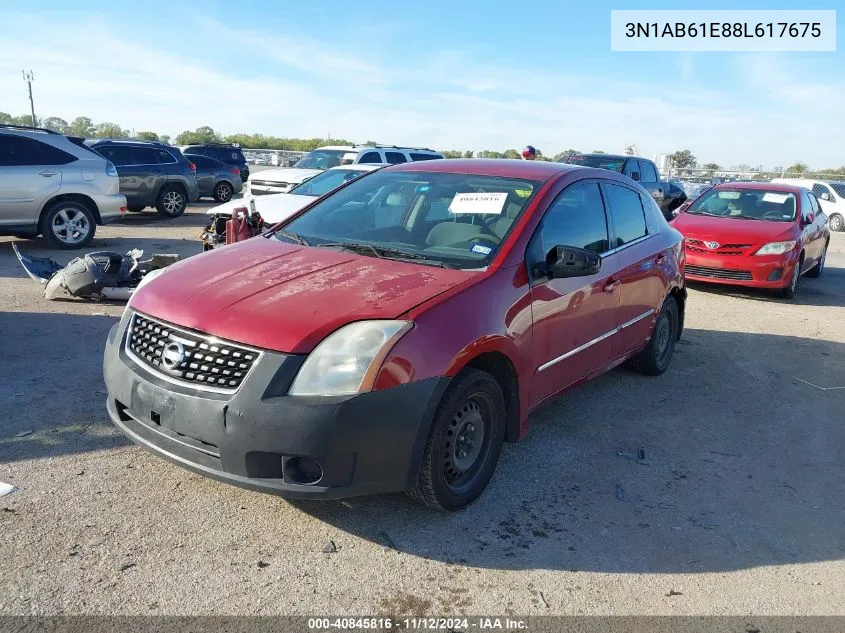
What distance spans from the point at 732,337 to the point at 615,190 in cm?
338

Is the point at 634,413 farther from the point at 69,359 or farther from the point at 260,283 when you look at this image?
the point at 69,359

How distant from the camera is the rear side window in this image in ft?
33.4

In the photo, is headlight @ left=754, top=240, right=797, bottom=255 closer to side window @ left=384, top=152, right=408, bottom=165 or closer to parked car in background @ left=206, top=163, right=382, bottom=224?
parked car in background @ left=206, top=163, right=382, bottom=224

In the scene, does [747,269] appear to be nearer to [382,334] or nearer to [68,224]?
[382,334]

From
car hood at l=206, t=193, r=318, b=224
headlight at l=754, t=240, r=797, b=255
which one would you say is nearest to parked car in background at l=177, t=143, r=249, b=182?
car hood at l=206, t=193, r=318, b=224

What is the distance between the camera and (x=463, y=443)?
3584 mm

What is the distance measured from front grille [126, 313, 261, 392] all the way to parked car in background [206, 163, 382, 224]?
5.24 meters

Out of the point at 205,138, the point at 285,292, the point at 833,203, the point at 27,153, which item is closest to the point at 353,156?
the point at 27,153

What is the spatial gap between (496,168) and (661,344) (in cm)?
237

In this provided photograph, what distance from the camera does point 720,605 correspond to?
9.86 ft

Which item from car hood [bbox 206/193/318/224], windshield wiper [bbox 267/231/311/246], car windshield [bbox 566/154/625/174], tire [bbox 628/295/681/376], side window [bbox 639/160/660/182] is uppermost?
car windshield [bbox 566/154/625/174]

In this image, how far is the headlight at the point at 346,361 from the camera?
2.95 metres

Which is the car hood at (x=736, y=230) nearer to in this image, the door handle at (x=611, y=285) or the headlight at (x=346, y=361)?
the door handle at (x=611, y=285)

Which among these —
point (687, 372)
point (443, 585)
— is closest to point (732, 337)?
point (687, 372)
